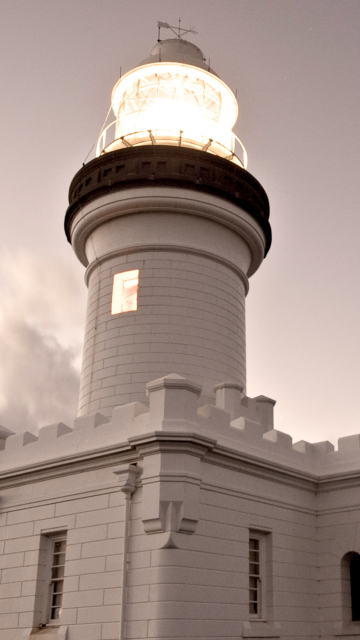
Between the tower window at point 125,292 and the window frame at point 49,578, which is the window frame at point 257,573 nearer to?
the window frame at point 49,578

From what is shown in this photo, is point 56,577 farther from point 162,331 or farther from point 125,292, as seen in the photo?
point 125,292

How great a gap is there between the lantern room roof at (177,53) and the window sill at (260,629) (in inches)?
554

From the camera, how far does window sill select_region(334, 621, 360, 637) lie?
14.9 metres

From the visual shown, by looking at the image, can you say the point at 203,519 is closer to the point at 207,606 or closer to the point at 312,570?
the point at 207,606

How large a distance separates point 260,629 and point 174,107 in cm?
1286

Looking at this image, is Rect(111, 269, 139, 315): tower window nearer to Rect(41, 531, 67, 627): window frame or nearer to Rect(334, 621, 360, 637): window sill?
Rect(41, 531, 67, 627): window frame

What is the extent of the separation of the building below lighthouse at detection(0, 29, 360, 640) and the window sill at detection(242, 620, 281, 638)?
0.16ft

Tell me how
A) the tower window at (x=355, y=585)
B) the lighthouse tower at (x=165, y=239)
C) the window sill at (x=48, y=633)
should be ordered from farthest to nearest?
the lighthouse tower at (x=165, y=239)
the tower window at (x=355, y=585)
the window sill at (x=48, y=633)

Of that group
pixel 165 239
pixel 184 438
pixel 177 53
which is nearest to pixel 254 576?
pixel 184 438

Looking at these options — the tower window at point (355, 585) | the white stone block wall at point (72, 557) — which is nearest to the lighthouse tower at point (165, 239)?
the white stone block wall at point (72, 557)

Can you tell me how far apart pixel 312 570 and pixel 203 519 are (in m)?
3.83

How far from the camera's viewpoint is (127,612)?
12641 mm

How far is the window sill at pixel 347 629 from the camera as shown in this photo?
1493cm

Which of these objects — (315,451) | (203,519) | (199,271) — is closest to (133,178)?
(199,271)
